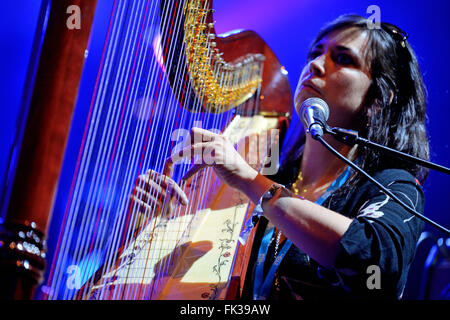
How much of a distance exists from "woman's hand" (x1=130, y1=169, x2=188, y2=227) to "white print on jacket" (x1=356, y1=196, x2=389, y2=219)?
0.56m

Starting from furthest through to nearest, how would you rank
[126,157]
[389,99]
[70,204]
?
[389,99]
[126,157]
[70,204]

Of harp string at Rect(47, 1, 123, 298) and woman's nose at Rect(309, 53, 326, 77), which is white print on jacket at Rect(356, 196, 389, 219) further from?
harp string at Rect(47, 1, 123, 298)

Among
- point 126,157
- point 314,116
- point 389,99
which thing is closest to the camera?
point 314,116

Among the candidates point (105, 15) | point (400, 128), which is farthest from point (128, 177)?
point (105, 15)

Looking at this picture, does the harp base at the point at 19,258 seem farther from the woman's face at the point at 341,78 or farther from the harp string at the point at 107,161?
the woman's face at the point at 341,78

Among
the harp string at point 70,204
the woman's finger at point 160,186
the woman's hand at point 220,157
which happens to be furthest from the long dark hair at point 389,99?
the harp string at point 70,204

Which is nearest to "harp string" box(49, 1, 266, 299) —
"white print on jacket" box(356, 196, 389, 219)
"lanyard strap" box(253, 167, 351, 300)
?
"lanyard strap" box(253, 167, 351, 300)

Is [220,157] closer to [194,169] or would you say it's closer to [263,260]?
[194,169]

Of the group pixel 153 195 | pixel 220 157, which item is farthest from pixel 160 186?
pixel 220 157

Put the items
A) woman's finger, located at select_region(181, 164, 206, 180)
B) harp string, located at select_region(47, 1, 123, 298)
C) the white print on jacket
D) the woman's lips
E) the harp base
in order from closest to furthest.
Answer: the harp base
harp string, located at select_region(47, 1, 123, 298)
the white print on jacket
woman's finger, located at select_region(181, 164, 206, 180)
the woman's lips

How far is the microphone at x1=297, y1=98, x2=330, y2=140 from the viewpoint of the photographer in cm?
99

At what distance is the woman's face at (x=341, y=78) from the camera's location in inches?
59.4

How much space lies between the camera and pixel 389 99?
162cm

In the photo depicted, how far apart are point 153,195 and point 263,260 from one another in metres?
0.38
